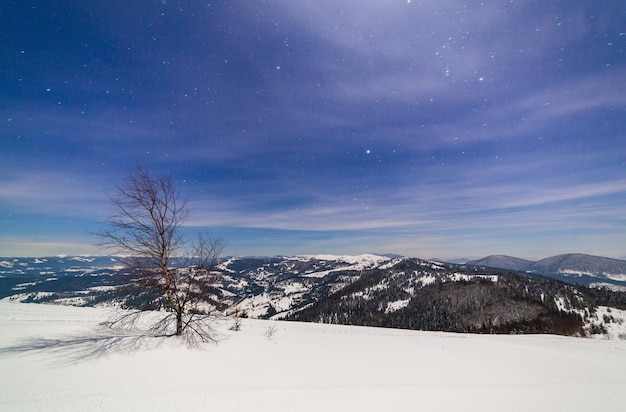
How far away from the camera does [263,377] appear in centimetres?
719

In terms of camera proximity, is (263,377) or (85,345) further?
(85,345)

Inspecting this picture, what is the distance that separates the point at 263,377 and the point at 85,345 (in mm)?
6373

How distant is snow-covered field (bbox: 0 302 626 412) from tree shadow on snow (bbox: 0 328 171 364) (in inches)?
1.1

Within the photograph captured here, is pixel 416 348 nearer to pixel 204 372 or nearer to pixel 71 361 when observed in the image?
pixel 204 372

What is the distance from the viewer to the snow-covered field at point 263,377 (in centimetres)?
560

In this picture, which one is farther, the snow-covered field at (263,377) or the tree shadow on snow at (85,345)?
the tree shadow on snow at (85,345)

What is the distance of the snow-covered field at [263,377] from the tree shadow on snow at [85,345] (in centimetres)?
3

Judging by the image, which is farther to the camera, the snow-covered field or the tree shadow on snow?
the tree shadow on snow

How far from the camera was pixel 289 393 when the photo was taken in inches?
247

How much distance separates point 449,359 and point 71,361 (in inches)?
513

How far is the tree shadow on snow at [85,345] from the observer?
7.59m

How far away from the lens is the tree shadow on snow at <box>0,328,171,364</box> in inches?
299

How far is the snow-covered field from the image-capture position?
18.4 feet

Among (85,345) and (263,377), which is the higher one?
(85,345)
